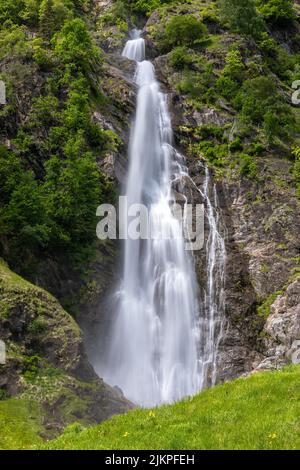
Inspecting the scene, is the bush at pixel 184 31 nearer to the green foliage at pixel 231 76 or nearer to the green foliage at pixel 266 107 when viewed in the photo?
the green foliage at pixel 231 76

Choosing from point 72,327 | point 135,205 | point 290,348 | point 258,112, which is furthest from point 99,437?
point 258,112

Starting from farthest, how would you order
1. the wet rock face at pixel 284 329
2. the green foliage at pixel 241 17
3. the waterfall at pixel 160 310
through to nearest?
the green foliage at pixel 241 17, the waterfall at pixel 160 310, the wet rock face at pixel 284 329

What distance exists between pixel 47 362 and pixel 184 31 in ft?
147

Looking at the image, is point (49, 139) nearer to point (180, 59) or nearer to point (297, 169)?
point (297, 169)

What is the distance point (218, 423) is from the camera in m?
10.6

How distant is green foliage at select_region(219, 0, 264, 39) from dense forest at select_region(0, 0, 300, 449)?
23cm

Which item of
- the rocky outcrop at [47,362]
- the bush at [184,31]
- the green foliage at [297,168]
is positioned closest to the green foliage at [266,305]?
the green foliage at [297,168]

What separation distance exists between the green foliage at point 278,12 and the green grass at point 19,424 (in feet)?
208

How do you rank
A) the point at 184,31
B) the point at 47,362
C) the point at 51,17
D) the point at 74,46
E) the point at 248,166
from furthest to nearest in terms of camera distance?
the point at 184,31 < the point at 51,17 < the point at 74,46 < the point at 248,166 < the point at 47,362

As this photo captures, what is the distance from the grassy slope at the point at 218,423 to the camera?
9.70m

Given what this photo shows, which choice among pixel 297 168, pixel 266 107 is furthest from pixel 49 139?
pixel 266 107

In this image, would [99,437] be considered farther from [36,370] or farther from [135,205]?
[135,205]

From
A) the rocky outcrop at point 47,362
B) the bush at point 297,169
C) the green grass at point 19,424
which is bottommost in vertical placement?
the green grass at point 19,424

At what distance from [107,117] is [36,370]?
83.5ft
